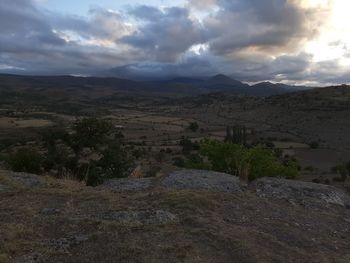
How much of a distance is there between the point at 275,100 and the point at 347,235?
4150 inches

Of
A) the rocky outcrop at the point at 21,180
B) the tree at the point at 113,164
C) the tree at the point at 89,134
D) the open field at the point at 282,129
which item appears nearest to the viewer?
the rocky outcrop at the point at 21,180

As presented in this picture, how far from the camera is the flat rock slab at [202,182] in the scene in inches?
453

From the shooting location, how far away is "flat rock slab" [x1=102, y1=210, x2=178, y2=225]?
8.20m

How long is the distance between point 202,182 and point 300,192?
250 centimetres

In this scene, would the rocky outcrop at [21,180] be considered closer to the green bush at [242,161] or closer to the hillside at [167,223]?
the hillside at [167,223]

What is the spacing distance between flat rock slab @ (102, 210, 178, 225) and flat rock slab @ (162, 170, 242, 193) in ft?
8.85

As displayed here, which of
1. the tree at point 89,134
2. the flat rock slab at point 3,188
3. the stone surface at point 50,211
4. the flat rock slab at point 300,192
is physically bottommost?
the tree at point 89,134

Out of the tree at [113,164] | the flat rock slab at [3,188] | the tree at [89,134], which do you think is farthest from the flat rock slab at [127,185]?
the tree at [89,134]

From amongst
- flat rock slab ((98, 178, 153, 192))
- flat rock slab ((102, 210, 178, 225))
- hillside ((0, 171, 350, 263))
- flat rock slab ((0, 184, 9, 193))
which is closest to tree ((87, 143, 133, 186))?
flat rock slab ((98, 178, 153, 192))

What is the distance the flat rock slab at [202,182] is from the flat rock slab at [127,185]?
49cm

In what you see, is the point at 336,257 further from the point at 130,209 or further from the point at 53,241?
the point at 53,241

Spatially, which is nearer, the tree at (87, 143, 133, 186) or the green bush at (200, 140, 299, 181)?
the tree at (87, 143, 133, 186)

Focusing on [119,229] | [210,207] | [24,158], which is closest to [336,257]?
[210,207]

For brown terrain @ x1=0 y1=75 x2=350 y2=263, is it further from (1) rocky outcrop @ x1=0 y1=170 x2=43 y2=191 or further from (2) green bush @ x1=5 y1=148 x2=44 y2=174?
(2) green bush @ x1=5 y1=148 x2=44 y2=174
